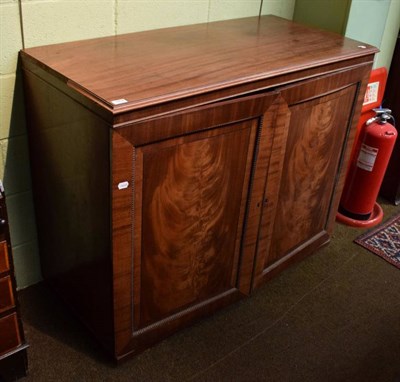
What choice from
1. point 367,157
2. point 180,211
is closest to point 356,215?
point 367,157

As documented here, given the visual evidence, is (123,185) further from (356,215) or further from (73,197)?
(356,215)

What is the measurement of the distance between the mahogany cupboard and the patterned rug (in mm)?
520

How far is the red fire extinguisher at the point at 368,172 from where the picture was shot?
231 centimetres

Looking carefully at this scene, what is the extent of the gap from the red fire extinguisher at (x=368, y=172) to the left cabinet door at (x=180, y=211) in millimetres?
900

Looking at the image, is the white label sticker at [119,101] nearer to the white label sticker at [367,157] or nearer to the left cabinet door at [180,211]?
the left cabinet door at [180,211]

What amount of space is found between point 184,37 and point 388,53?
1.20m

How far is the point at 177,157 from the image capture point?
1399mm

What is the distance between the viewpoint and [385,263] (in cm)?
226

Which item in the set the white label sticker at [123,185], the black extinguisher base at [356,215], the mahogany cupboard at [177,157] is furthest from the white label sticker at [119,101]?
the black extinguisher base at [356,215]

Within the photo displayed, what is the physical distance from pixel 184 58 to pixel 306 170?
637 millimetres

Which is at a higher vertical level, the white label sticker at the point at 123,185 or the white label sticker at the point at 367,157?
the white label sticker at the point at 123,185

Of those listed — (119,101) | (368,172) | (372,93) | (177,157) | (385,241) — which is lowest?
(385,241)

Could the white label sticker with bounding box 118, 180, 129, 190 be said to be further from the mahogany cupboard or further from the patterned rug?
the patterned rug

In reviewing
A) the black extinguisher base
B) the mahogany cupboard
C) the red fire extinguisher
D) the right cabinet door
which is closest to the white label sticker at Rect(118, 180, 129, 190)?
the mahogany cupboard
